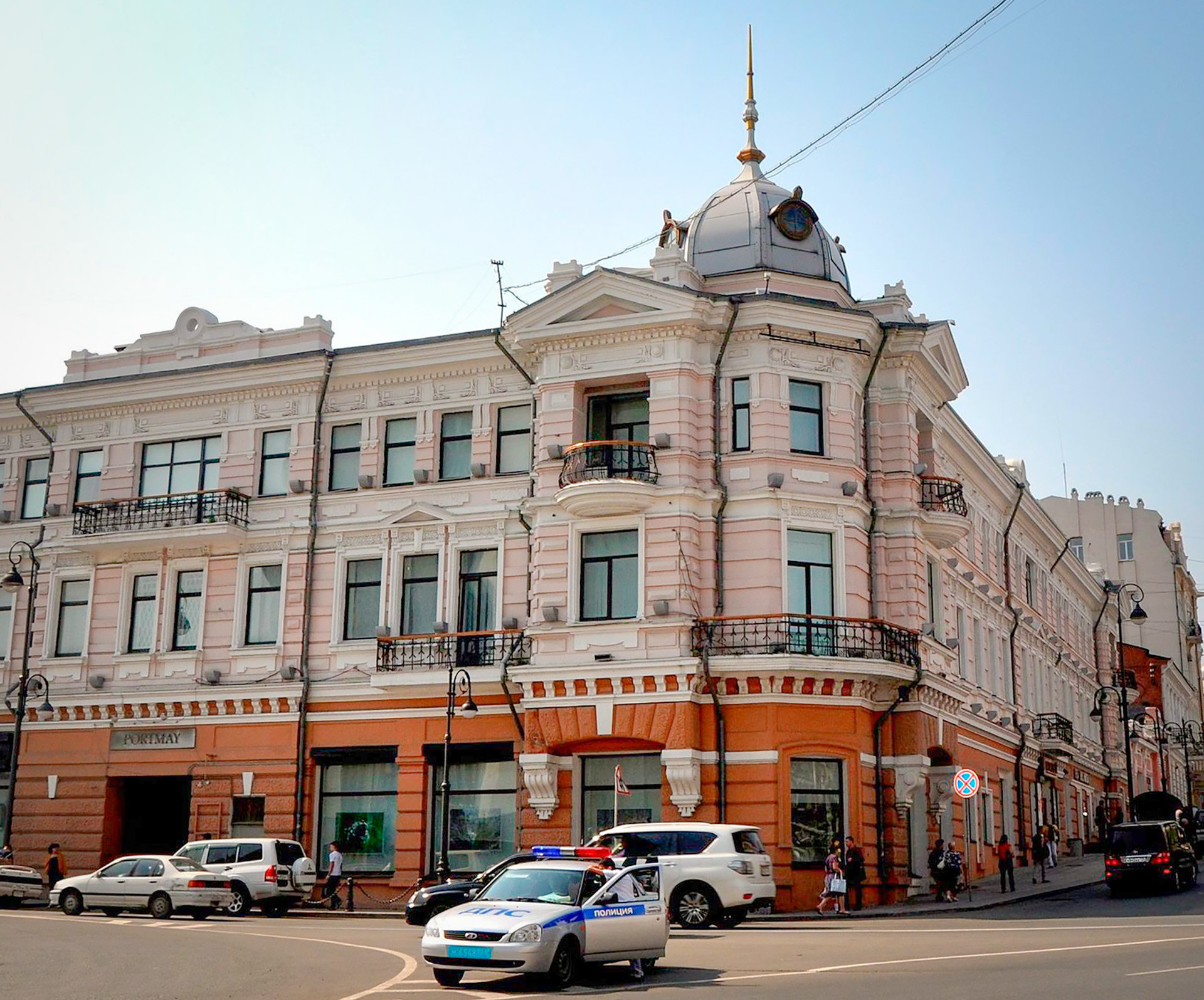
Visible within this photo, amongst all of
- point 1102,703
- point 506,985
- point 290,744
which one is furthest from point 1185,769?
point 506,985

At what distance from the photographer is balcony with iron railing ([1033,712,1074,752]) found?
47769 mm

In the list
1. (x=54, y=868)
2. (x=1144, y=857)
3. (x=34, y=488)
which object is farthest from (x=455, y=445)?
(x=1144, y=857)

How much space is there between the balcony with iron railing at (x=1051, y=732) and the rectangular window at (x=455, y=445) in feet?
75.2

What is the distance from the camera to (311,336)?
38.3 m

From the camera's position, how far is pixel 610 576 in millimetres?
33031

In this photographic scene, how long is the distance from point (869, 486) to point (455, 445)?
414 inches

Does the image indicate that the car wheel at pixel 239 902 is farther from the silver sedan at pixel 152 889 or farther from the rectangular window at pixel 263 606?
the rectangular window at pixel 263 606

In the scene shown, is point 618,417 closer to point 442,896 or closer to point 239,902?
point 442,896

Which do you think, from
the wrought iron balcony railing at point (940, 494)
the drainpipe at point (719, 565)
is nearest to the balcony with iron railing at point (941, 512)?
the wrought iron balcony railing at point (940, 494)

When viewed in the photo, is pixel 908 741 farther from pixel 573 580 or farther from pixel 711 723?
pixel 573 580

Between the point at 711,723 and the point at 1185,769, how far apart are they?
66.7 metres

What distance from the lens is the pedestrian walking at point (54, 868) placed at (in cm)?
3366

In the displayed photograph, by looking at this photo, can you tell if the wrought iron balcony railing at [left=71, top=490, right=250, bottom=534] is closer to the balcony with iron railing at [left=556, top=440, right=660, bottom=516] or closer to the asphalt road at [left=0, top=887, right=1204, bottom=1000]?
the balcony with iron railing at [left=556, top=440, right=660, bottom=516]

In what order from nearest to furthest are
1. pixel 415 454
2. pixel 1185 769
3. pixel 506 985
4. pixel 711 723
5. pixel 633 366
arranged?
pixel 506 985 → pixel 711 723 → pixel 633 366 → pixel 415 454 → pixel 1185 769
